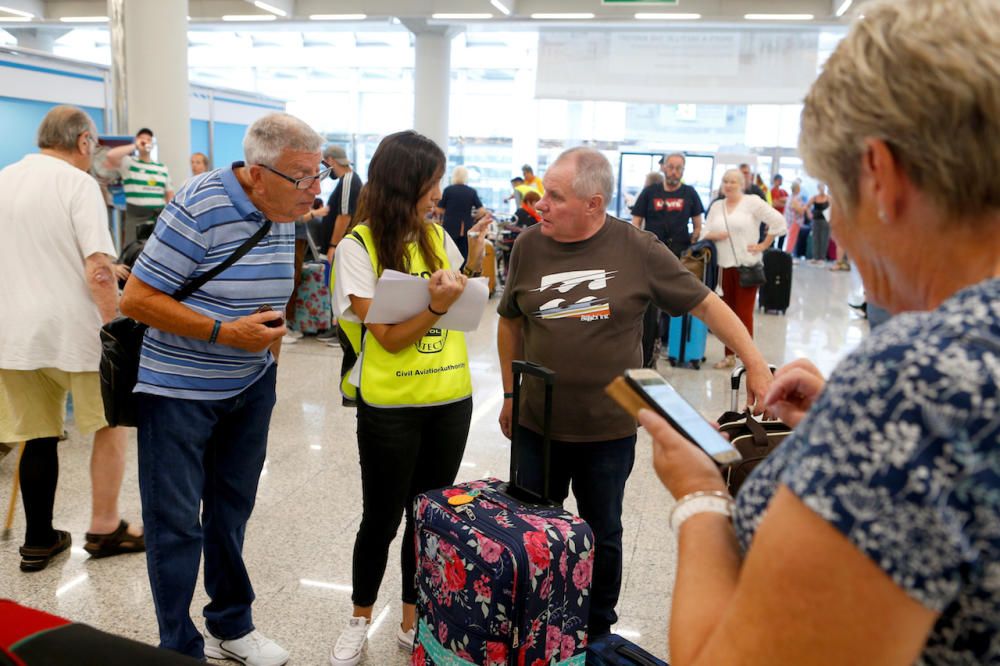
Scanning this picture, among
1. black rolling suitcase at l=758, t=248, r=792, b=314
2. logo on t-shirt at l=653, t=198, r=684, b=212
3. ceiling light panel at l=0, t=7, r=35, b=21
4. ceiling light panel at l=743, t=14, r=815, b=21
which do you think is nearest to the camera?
logo on t-shirt at l=653, t=198, r=684, b=212

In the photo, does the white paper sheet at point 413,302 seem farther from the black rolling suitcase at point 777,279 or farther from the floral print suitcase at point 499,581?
the black rolling suitcase at point 777,279

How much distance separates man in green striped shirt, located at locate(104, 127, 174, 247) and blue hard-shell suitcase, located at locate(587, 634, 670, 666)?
596 centimetres

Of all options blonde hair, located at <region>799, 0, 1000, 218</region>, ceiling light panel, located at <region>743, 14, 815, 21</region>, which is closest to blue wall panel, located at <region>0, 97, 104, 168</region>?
ceiling light panel, located at <region>743, 14, 815, 21</region>

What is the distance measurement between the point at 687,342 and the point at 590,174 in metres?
4.68

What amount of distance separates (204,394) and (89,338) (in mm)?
1214

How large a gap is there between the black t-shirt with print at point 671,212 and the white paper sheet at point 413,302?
19.5 feet

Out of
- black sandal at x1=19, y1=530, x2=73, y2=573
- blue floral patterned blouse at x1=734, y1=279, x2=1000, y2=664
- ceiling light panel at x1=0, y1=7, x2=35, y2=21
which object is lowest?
black sandal at x1=19, y1=530, x2=73, y2=573

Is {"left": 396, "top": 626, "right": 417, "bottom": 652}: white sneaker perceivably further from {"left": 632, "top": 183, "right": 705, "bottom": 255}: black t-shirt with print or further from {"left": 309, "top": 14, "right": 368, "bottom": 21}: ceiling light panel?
{"left": 309, "top": 14, "right": 368, "bottom": 21}: ceiling light panel

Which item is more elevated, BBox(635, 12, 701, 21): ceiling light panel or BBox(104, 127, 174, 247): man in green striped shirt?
BBox(635, 12, 701, 21): ceiling light panel

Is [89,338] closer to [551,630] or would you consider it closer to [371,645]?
[371,645]

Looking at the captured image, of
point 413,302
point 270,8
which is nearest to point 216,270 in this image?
point 413,302

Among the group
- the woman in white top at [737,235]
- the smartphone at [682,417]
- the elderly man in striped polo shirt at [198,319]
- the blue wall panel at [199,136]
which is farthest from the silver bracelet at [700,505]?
the blue wall panel at [199,136]

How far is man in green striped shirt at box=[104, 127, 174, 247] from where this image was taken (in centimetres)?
696

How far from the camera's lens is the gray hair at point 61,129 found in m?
3.12
